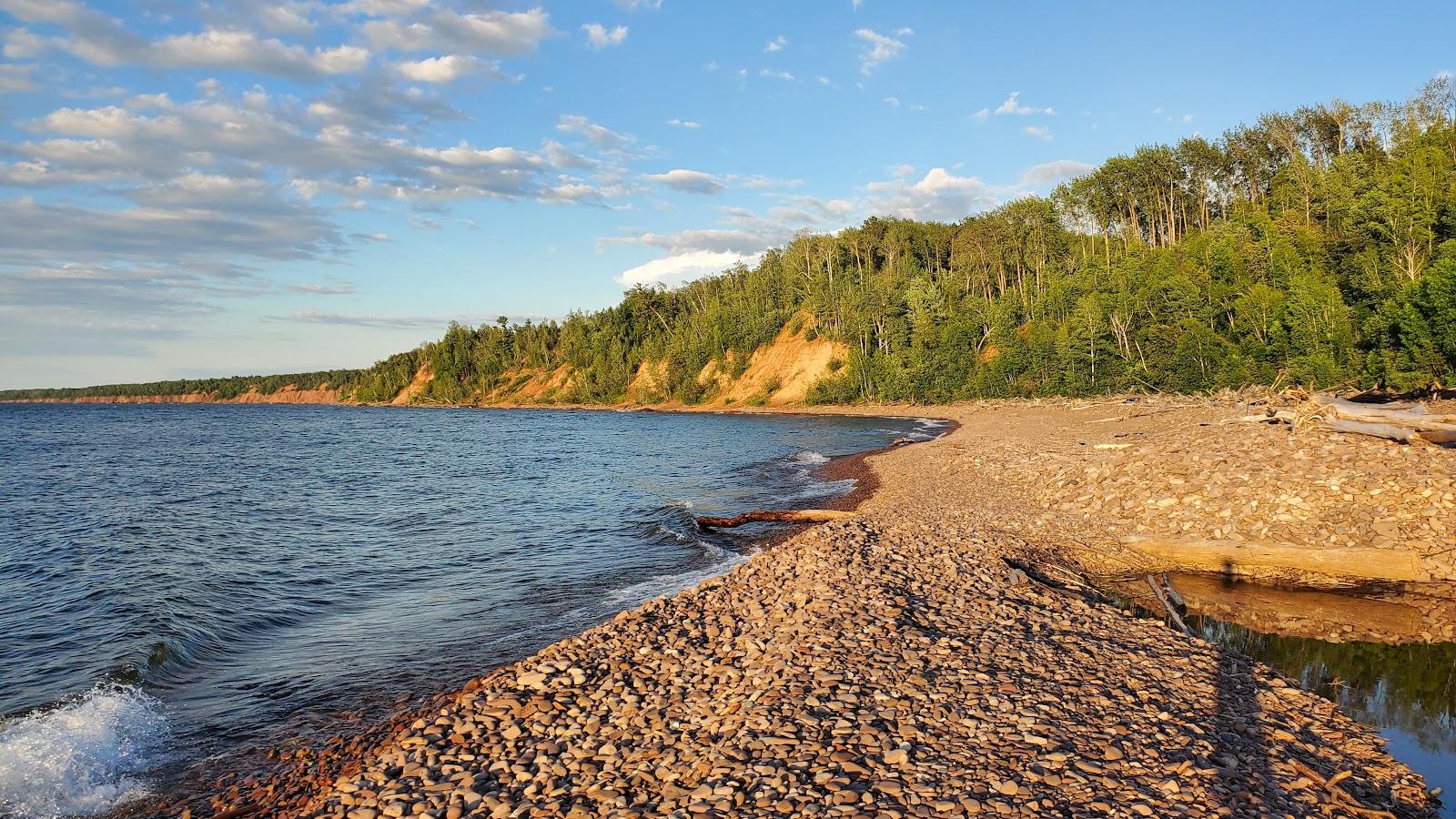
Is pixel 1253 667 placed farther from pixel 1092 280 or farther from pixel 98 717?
pixel 1092 280

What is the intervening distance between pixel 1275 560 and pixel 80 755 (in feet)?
68.8

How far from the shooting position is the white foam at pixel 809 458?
148 feet

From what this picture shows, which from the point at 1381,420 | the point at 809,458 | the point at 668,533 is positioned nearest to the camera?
the point at 1381,420

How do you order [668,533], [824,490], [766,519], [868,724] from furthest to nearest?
[824,490] → [766,519] → [668,533] → [868,724]

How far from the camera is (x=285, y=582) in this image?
19688 millimetres

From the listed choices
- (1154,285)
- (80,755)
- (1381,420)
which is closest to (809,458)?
(1381,420)

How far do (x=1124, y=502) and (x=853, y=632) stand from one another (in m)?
11.8

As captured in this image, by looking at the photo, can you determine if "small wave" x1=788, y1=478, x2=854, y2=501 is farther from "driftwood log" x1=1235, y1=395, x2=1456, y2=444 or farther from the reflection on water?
the reflection on water

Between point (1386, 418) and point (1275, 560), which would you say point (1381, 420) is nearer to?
point (1386, 418)

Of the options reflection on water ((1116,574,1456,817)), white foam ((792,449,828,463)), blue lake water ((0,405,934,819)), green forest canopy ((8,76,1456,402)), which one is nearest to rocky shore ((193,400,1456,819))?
reflection on water ((1116,574,1456,817))

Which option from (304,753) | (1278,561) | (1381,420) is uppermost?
(1381,420)

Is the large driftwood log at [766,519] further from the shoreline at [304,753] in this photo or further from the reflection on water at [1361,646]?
the shoreline at [304,753]

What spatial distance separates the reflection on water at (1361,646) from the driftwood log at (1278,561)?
0.39 metres

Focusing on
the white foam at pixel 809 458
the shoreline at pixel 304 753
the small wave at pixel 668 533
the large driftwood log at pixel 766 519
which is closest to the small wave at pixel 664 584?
the small wave at pixel 668 533
